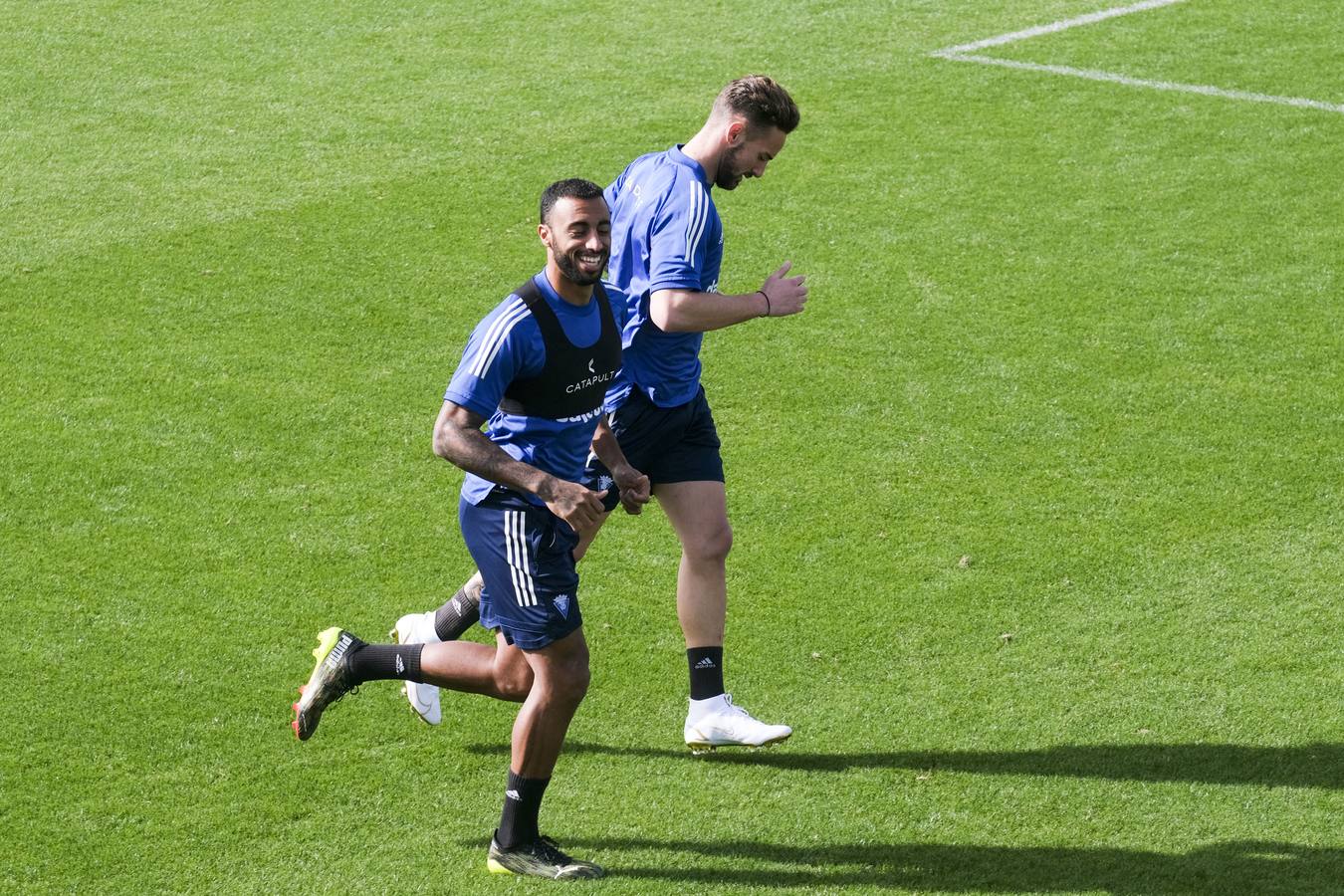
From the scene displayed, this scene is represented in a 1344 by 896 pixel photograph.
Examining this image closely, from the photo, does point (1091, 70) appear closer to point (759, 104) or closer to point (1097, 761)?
point (759, 104)

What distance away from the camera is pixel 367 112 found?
1329 centimetres

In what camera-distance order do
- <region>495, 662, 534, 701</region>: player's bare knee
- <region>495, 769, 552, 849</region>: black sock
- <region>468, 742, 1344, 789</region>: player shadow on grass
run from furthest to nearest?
1. <region>468, 742, 1344, 789</region>: player shadow on grass
2. <region>495, 662, 534, 701</region>: player's bare knee
3. <region>495, 769, 552, 849</region>: black sock

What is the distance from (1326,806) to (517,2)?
1215 centimetres

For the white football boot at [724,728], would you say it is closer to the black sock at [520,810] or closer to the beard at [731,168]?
the black sock at [520,810]

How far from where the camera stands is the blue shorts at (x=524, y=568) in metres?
5.30

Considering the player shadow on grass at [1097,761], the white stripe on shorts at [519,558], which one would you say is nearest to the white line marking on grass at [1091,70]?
the player shadow on grass at [1097,761]

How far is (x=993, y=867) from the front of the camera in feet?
18.3

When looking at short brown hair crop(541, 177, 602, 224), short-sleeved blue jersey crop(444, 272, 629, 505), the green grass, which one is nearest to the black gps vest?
short-sleeved blue jersey crop(444, 272, 629, 505)

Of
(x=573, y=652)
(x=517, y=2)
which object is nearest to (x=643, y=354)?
(x=573, y=652)

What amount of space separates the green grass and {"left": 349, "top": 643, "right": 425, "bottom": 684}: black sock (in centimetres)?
41

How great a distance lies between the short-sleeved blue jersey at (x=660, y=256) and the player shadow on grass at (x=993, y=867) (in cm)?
171

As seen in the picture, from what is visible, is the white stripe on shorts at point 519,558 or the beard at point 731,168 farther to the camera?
the beard at point 731,168

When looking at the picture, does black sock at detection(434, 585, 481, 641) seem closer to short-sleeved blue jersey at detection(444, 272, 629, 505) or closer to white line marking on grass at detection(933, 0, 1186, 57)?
short-sleeved blue jersey at detection(444, 272, 629, 505)

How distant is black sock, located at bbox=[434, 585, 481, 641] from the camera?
641 centimetres
